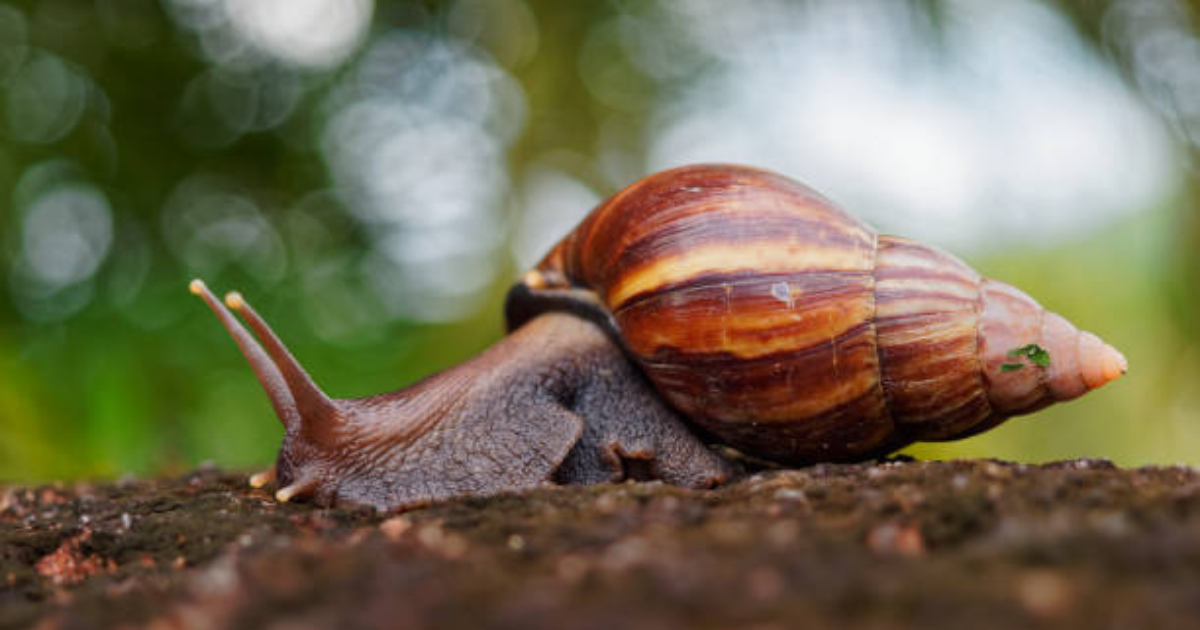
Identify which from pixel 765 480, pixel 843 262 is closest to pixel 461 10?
pixel 843 262

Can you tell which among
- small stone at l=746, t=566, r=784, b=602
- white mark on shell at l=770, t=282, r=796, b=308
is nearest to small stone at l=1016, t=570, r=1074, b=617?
small stone at l=746, t=566, r=784, b=602

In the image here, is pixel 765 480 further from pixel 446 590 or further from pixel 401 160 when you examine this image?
pixel 401 160

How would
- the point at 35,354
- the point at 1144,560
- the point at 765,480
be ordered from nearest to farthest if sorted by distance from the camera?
the point at 1144,560
the point at 765,480
the point at 35,354

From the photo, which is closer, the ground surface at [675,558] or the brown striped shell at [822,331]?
the ground surface at [675,558]

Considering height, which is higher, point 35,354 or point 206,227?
point 206,227

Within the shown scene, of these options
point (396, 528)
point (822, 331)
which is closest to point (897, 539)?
point (396, 528)

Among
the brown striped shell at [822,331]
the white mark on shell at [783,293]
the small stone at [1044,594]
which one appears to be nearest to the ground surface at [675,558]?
the small stone at [1044,594]

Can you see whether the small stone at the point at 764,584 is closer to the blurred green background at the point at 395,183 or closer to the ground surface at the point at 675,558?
the ground surface at the point at 675,558

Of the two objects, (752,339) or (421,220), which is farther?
(421,220)

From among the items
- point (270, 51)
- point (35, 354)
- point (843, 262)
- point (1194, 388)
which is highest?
point (270, 51)
